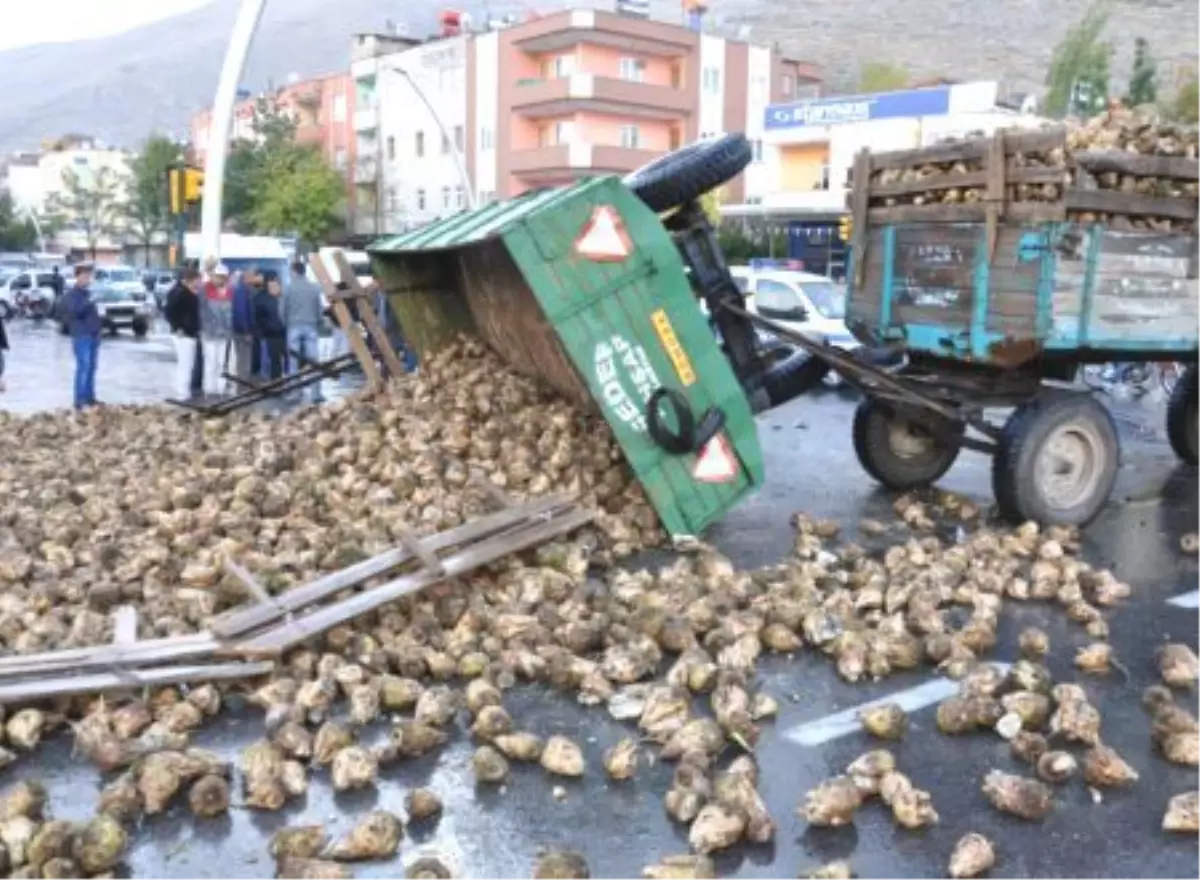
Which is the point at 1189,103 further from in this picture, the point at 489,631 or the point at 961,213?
the point at 489,631

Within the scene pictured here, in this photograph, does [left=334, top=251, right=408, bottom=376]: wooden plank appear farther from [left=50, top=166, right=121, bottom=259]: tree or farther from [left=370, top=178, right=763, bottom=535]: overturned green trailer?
[left=50, top=166, right=121, bottom=259]: tree

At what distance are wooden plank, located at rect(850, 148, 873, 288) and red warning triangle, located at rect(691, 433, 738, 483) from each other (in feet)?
7.41

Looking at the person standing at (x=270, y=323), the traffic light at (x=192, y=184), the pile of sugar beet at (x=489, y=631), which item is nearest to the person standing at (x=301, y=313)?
the person standing at (x=270, y=323)

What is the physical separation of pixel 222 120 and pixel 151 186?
223 feet

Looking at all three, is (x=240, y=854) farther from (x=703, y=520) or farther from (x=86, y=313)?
(x=86, y=313)

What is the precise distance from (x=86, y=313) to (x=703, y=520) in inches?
408

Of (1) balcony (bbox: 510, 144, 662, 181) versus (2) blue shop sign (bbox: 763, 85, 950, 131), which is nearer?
(2) blue shop sign (bbox: 763, 85, 950, 131)

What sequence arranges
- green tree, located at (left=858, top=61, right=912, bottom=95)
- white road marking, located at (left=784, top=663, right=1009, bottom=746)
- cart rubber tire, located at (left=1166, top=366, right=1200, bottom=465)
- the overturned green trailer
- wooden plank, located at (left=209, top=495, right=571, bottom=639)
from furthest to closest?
Result: 1. green tree, located at (left=858, top=61, right=912, bottom=95)
2. cart rubber tire, located at (left=1166, top=366, right=1200, bottom=465)
3. the overturned green trailer
4. wooden plank, located at (left=209, top=495, right=571, bottom=639)
5. white road marking, located at (left=784, top=663, right=1009, bottom=746)

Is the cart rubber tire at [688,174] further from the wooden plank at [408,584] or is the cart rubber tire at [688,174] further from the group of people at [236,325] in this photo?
the group of people at [236,325]

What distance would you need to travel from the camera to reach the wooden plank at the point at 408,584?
5.04 metres

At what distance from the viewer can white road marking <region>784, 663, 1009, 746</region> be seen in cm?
472

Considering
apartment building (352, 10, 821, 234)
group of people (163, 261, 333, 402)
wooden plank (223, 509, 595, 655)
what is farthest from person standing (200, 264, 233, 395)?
apartment building (352, 10, 821, 234)

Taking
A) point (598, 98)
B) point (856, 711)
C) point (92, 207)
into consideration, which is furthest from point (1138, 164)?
point (92, 207)

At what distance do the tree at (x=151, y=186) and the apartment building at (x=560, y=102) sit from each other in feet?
59.3
